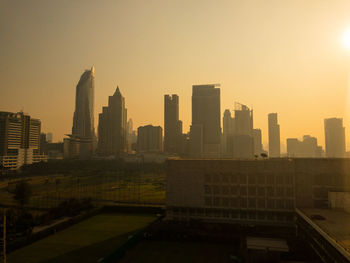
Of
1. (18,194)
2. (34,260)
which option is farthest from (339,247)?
(18,194)

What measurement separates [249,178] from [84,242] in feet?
69.4

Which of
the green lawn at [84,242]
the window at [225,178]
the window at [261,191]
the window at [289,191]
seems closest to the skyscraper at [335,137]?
the window at [289,191]

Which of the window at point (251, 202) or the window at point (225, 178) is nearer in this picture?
the window at point (251, 202)

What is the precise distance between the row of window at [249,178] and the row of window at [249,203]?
2.16 meters

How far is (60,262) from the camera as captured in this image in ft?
89.0

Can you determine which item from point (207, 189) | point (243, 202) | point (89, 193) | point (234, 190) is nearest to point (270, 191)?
point (243, 202)

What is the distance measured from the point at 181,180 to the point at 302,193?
14.9 m


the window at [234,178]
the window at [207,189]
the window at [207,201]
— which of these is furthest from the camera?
the window at [207,189]

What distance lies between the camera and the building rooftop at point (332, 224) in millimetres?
20237

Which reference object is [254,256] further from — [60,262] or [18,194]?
[18,194]

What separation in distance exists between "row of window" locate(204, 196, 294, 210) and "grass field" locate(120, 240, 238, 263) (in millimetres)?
5640

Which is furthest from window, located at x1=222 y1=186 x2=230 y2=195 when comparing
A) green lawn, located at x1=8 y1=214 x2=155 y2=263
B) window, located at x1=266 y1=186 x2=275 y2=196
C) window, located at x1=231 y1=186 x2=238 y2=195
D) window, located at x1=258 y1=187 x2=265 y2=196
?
green lawn, located at x1=8 y1=214 x2=155 y2=263

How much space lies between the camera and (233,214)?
36.4 m

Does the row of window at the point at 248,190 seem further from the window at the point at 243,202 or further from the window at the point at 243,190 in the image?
the window at the point at 243,202
